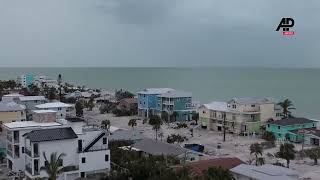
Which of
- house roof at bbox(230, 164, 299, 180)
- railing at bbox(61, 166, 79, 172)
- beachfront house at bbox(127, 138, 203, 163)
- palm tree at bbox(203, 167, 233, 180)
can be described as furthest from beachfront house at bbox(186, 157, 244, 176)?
railing at bbox(61, 166, 79, 172)

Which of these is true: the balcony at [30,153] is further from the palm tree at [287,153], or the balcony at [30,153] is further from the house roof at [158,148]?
the palm tree at [287,153]

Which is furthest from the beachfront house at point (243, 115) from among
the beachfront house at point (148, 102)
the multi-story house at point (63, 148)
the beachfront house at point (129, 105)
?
the multi-story house at point (63, 148)

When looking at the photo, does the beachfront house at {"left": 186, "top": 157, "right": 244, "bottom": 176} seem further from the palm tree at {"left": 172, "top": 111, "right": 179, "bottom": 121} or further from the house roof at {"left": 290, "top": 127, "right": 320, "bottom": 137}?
the palm tree at {"left": 172, "top": 111, "right": 179, "bottom": 121}

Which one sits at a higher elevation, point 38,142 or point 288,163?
point 38,142

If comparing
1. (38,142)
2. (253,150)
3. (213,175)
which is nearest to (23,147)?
(38,142)

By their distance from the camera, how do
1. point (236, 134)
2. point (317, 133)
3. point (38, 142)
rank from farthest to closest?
point (236, 134), point (317, 133), point (38, 142)

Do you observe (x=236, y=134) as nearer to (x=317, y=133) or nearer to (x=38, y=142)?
(x=317, y=133)
